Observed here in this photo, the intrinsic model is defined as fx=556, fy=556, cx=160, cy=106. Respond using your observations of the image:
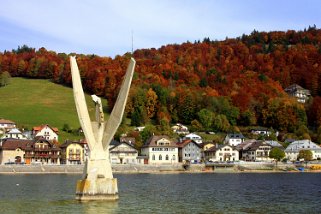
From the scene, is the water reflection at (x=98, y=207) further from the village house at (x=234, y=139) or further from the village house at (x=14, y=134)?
the village house at (x=234, y=139)

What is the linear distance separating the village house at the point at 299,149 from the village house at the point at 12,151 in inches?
2368

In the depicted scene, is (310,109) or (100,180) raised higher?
(310,109)

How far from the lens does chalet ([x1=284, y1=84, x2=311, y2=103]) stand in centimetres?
18712

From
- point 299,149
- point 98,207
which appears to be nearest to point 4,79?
point 299,149

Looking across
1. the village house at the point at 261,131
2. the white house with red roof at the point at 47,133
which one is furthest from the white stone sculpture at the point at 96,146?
the village house at the point at 261,131

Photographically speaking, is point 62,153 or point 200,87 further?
point 200,87

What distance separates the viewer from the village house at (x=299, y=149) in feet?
427

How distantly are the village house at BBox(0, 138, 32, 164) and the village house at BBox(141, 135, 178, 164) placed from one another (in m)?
26.6

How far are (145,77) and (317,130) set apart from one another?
188 feet

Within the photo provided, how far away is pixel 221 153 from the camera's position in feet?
427

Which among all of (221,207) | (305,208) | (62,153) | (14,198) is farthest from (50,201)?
(62,153)

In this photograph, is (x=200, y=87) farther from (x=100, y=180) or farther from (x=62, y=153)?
(x=100, y=180)

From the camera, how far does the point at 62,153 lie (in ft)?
391

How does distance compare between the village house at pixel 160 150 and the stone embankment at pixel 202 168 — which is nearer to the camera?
the stone embankment at pixel 202 168
